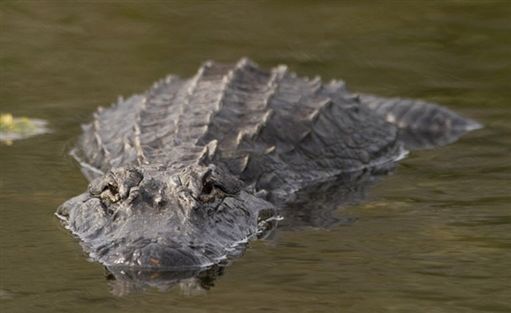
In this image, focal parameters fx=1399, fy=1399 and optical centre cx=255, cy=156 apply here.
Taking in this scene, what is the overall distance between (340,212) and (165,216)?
62.0 inches

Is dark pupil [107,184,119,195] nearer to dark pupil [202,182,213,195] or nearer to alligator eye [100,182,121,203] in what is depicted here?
alligator eye [100,182,121,203]

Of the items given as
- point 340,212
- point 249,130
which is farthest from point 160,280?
point 249,130

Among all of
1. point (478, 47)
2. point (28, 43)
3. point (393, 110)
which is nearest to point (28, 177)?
point (393, 110)

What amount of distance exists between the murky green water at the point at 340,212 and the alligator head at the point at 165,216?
0.51 feet

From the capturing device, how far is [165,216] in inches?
308

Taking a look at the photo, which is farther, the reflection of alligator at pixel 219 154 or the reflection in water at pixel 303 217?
the reflection of alligator at pixel 219 154

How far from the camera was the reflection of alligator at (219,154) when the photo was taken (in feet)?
25.6

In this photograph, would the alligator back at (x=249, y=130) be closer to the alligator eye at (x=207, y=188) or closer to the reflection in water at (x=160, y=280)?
the alligator eye at (x=207, y=188)

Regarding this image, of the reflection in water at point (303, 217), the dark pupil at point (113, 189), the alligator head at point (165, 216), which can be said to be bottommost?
the reflection in water at point (303, 217)

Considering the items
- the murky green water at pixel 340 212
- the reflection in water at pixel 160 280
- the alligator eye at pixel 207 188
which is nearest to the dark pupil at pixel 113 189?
the murky green water at pixel 340 212

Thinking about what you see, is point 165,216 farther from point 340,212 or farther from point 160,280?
point 340,212

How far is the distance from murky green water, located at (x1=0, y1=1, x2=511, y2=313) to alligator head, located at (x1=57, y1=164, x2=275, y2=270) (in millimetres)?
156

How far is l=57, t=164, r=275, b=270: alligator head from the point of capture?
746 centimetres

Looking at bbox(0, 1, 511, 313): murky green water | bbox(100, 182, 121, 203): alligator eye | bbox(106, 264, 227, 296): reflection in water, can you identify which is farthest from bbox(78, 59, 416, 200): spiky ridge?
bbox(106, 264, 227, 296): reflection in water
